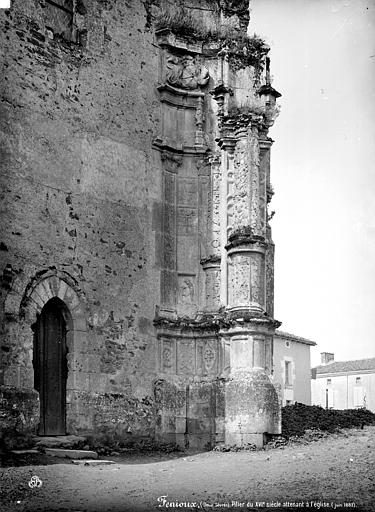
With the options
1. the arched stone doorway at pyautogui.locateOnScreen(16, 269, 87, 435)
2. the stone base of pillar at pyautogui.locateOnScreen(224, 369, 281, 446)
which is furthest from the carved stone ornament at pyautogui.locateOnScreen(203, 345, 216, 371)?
the arched stone doorway at pyautogui.locateOnScreen(16, 269, 87, 435)

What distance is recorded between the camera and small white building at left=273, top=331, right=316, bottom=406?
39312 millimetres

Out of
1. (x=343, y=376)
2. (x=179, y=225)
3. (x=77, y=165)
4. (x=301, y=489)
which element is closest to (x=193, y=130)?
(x=179, y=225)

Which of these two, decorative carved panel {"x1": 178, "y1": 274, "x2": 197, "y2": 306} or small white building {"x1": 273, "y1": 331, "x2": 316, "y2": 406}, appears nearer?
decorative carved panel {"x1": 178, "y1": 274, "x2": 197, "y2": 306}

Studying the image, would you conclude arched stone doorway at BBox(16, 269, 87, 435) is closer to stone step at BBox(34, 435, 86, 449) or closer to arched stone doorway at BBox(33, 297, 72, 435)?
arched stone doorway at BBox(33, 297, 72, 435)

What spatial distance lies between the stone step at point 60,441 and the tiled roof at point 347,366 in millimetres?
35666

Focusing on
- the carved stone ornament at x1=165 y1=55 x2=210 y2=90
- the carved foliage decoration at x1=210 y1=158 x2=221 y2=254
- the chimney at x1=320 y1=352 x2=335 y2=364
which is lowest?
the chimney at x1=320 y1=352 x2=335 y2=364

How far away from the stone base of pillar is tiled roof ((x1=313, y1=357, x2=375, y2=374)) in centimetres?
3362

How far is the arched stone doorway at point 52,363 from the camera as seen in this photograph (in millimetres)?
13789

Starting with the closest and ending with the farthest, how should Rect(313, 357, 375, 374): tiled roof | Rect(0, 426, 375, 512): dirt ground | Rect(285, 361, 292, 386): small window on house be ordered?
Rect(0, 426, 375, 512): dirt ground → Rect(285, 361, 292, 386): small window on house → Rect(313, 357, 375, 374): tiled roof

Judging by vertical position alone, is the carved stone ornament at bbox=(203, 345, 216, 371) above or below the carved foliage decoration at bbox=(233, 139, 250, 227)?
below

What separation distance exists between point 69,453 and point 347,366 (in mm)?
37826

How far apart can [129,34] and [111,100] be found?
1489mm

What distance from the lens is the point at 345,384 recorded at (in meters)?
48.3

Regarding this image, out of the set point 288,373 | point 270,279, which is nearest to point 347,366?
point 288,373
